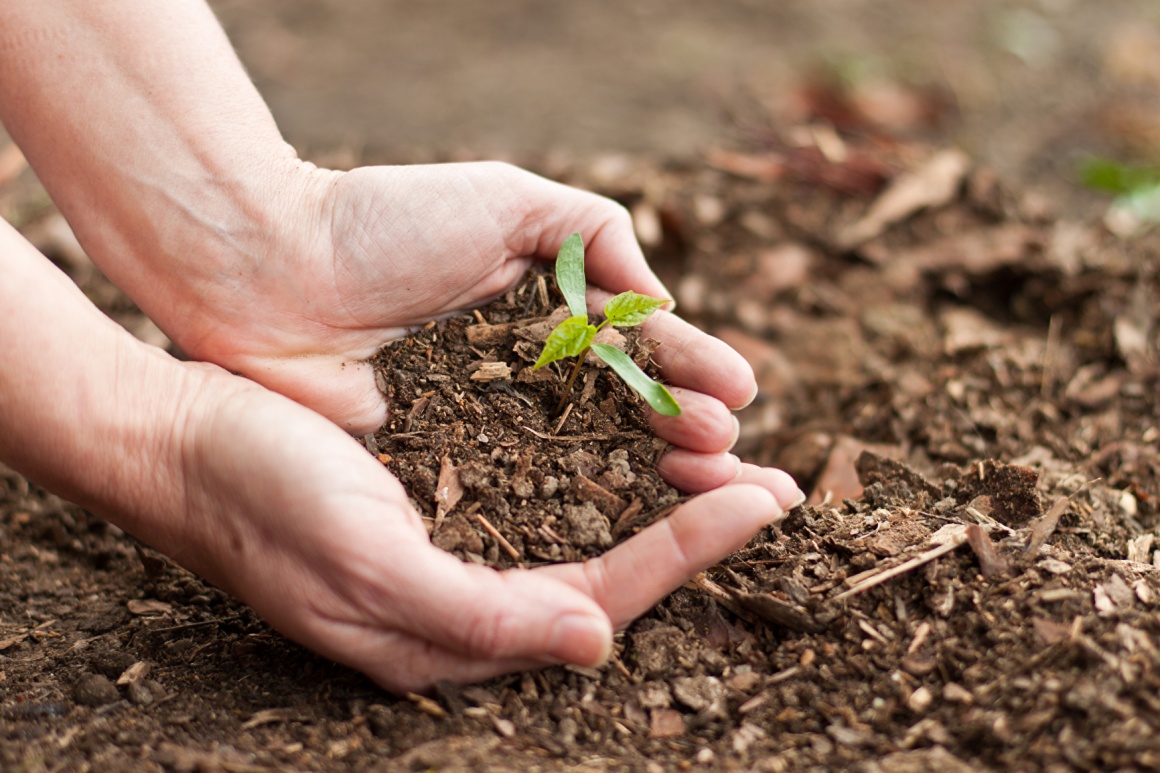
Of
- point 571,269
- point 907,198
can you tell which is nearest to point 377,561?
point 571,269

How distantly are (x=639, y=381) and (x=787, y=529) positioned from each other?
0.58 m

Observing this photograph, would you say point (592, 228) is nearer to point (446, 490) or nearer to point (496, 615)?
point (446, 490)

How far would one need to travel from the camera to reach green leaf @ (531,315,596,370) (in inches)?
86.0

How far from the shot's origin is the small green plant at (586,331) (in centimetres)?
211

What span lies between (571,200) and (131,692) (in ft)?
5.32

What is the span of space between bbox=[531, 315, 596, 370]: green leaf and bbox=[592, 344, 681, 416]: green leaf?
37 millimetres

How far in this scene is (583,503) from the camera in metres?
2.17

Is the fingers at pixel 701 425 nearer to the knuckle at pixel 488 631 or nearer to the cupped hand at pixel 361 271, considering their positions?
the cupped hand at pixel 361 271

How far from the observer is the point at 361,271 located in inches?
96.5

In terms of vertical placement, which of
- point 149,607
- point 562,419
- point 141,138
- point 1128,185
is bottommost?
point 1128,185

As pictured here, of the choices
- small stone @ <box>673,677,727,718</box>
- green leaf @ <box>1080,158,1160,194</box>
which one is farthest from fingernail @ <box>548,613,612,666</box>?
green leaf @ <box>1080,158,1160,194</box>

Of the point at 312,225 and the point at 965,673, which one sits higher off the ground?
the point at 312,225

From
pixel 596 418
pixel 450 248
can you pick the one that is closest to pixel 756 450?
pixel 596 418

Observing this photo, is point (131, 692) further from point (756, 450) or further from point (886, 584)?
point (756, 450)
